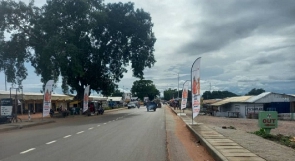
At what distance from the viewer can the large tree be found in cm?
4078

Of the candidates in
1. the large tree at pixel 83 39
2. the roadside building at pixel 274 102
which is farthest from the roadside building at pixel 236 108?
the large tree at pixel 83 39

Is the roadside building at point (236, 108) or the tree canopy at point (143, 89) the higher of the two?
the tree canopy at point (143, 89)

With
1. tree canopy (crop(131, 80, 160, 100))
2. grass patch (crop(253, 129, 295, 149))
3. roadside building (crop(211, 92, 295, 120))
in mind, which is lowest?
grass patch (crop(253, 129, 295, 149))

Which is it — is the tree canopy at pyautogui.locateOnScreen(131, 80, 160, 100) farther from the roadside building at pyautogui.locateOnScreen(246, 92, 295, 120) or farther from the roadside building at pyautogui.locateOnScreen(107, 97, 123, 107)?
the roadside building at pyautogui.locateOnScreen(246, 92, 295, 120)

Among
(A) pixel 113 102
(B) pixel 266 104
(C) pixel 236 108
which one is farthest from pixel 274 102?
(A) pixel 113 102

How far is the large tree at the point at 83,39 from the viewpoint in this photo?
40781 millimetres

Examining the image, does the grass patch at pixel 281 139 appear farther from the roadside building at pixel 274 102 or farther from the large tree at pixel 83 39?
the roadside building at pixel 274 102

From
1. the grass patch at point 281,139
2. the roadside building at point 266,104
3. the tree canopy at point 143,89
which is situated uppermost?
the tree canopy at point 143,89

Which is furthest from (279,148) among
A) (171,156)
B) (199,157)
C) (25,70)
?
(25,70)

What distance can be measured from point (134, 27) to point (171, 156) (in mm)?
39617

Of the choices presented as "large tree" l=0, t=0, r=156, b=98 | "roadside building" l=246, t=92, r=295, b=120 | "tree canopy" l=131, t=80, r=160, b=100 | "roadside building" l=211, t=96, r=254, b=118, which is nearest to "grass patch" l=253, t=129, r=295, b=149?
"large tree" l=0, t=0, r=156, b=98

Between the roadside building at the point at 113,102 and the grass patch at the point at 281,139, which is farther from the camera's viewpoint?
the roadside building at the point at 113,102

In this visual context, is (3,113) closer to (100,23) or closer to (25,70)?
(25,70)

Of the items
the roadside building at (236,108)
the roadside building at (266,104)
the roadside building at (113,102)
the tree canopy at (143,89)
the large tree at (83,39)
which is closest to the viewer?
the large tree at (83,39)
